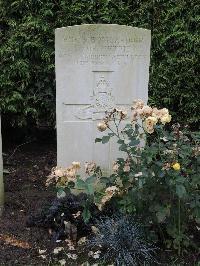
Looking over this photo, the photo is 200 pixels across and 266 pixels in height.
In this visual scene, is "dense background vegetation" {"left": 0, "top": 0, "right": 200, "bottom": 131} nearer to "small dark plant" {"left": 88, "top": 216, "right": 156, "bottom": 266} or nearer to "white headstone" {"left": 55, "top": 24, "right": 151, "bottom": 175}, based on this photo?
"white headstone" {"left": 55, "top": 24, "right": 151, "bottom": 175}

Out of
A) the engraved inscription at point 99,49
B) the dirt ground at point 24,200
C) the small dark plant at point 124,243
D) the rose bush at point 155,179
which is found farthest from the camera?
the engraved inscription at point 99,49

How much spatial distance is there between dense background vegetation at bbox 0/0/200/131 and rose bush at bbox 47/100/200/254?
6.42 ft

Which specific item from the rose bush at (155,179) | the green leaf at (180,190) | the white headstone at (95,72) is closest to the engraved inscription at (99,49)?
the white headstone at (95,72)

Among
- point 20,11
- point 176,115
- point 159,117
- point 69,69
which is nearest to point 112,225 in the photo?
point 159,117

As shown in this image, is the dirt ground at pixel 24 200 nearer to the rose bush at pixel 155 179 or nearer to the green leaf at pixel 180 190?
the rose bush at pixel 155 179

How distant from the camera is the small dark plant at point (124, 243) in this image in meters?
3.12

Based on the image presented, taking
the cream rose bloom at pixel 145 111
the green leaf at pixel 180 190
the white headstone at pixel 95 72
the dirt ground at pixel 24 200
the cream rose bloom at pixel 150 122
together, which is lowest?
the dirt ground at pixel 24 200

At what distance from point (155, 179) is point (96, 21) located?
8.91 ft

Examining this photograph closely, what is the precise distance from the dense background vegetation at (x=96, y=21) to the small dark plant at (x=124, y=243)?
2.25m

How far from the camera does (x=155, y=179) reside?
3002 millimetres

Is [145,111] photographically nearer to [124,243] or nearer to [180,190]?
[180,190]

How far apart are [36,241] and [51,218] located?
8.9 inches

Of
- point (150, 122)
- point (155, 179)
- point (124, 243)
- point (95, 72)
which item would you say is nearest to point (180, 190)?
point (155, 179)

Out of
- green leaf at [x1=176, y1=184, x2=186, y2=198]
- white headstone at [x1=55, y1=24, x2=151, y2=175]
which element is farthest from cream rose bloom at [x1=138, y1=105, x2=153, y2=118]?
white headstone at [x1=55, y1=24, x2=151, y2=175]
